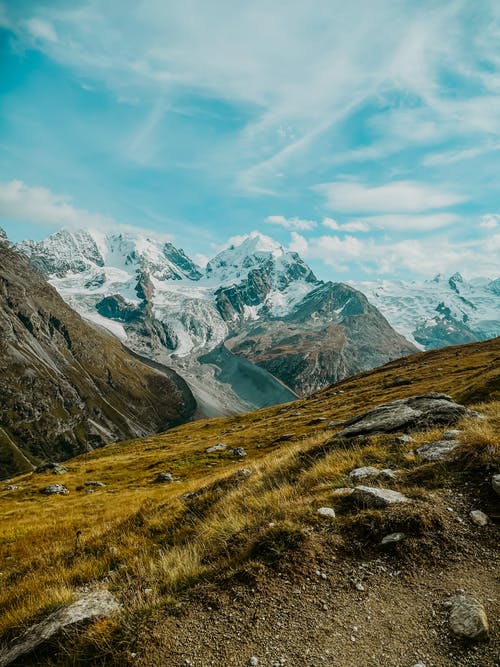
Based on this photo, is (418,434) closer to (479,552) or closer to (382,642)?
(479,552)

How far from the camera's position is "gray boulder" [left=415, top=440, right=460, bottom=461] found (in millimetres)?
11695

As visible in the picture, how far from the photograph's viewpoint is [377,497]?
31.2ft

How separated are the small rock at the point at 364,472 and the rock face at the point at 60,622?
7338 mm

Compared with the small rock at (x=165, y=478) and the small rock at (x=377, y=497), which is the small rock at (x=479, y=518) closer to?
the small rock at (x=377, y=497)

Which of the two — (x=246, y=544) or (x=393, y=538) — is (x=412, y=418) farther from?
(x=246, y=544)

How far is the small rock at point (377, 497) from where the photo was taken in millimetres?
9367

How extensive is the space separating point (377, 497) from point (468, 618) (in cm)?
345

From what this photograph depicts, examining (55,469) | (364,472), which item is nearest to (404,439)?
(364,472)

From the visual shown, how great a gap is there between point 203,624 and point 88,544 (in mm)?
8783

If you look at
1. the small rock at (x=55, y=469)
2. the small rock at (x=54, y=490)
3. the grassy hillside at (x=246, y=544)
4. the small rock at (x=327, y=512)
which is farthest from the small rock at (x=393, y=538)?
the small rock at (x=55, y=469)

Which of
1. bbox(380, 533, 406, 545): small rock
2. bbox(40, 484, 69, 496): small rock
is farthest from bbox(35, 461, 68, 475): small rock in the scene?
bbox(380, 533, 406, 545): small rock

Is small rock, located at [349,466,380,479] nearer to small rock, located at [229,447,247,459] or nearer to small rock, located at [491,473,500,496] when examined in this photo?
small rock, located at [491,473,500,496]

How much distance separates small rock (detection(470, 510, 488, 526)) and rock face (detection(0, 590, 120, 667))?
26.1 ft

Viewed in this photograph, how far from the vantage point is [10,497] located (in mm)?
55094
